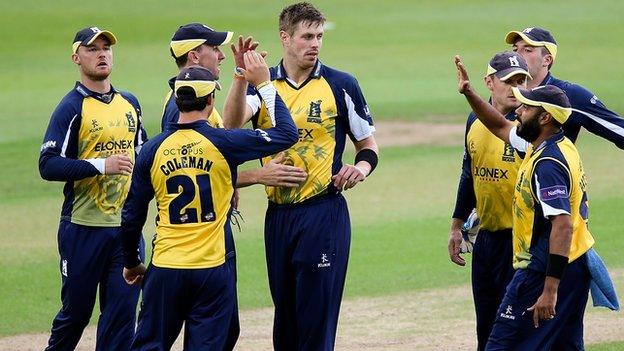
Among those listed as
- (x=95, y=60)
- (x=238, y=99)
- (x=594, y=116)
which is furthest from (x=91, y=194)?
(x=594, y=116)

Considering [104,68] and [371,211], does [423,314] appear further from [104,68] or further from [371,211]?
[371,211]

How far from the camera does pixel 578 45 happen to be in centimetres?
3731

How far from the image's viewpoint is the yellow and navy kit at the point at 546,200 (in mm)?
7301

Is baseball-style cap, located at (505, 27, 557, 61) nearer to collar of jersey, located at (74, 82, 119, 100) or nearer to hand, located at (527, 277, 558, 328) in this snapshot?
hand, located at (527, 277, 558, 328)

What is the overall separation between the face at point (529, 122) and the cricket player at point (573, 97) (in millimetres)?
1158

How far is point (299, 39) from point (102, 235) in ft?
6.79

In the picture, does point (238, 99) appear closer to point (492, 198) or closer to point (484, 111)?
point (484, 111)

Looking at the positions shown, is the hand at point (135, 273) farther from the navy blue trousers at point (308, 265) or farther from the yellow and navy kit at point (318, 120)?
the yellow and navy kit at point (318, 120)

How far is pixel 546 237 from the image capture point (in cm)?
752

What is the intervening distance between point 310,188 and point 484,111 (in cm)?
126

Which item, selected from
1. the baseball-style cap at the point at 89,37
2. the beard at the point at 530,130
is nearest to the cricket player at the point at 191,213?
the beard at the point at 530,130

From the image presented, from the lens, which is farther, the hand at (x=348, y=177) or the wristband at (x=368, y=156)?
the wristband at (x=368, y=156)

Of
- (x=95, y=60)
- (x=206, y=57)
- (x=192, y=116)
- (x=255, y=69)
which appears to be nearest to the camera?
(x=192, y=116)

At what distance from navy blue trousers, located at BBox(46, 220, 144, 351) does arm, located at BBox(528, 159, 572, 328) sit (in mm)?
3079
